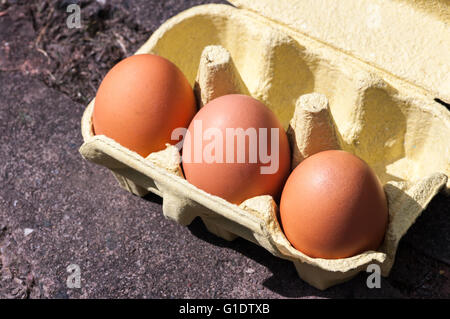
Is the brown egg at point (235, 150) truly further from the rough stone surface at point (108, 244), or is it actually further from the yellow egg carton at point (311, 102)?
the rough stone surface at point (108, 244)

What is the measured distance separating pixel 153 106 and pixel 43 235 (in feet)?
2.36

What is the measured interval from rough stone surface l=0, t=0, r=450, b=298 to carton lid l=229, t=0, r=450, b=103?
18.9 inches

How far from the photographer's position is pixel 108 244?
7.43 feet

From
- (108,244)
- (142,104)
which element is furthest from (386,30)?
(108,244)

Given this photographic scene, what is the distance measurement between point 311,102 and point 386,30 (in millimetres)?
498

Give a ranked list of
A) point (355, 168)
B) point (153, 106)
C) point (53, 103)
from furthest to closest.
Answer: point (53, 103)
point (153, 106)
point (355, 168)

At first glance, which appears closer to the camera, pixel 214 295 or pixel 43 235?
pixel 214 295

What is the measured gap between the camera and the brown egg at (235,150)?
6.09ft

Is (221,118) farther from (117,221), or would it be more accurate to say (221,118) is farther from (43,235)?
(43,235)

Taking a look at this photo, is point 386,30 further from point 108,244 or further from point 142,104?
point 108,244

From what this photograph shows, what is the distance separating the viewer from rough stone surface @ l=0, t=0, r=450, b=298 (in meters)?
2.13

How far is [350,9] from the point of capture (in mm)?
2285

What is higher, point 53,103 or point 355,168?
point 355,168

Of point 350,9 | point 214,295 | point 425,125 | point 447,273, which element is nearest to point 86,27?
point 350,9
